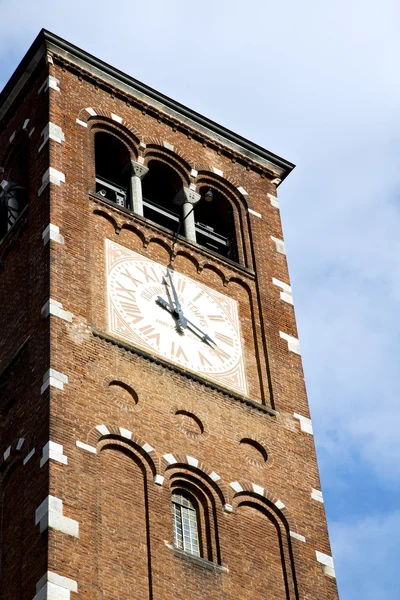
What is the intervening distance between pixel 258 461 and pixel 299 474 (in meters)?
0.94

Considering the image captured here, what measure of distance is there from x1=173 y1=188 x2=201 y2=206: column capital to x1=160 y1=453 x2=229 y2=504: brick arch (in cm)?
864

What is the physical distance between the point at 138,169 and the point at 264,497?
9.37m

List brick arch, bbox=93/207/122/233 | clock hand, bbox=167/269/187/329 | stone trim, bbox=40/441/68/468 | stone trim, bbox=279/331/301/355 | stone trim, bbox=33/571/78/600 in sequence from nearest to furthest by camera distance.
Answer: stone trim, bbox=33/571/78/600 → stone trim, bbox=40/441/68/468 → clock hand, bbox=167/269/187/329 → brick arch, bbox=93/207/122/233 → stone trim, bbox=279/331/301/355

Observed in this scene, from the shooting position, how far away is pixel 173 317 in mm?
33375

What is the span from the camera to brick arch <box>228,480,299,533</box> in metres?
30.7

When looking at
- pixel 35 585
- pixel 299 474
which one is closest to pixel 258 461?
pixel 299 474

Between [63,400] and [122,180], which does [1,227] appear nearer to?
[122,180]

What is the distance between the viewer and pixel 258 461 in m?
31.6

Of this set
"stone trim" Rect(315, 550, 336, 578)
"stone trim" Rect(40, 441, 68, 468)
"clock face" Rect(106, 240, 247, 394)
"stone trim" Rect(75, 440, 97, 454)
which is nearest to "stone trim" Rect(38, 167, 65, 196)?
"clock face" Rect(106, 240, 247, 394)

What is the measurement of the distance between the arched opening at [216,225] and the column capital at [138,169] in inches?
71.0

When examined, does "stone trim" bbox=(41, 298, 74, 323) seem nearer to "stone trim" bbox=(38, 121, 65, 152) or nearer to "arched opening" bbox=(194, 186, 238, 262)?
"stone trim" bbox=(38, 121, 65, 152)

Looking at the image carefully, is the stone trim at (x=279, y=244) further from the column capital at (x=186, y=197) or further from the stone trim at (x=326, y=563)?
the stone trim at (x=326, y=563)

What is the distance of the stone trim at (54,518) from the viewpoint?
27000mm

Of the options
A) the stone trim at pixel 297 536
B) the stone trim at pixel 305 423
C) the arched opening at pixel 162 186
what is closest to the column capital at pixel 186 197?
the arched opening at pixel 162 186
